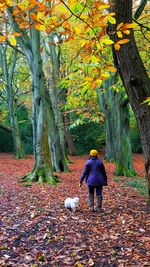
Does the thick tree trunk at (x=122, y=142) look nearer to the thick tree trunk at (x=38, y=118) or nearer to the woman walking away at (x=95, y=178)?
the thick tree trunk at (x=38, y=118)

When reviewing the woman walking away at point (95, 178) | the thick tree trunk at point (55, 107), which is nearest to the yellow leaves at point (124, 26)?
the woman walking away at point (95, 178)

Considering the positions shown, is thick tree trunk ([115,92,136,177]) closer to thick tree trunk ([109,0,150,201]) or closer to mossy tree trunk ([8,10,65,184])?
mossy tree trunk ([8,10,65,184])

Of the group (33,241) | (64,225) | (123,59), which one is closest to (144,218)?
(64,225)

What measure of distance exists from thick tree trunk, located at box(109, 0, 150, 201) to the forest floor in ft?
5.36

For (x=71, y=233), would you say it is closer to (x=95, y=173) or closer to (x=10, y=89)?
(x=95, y=173)

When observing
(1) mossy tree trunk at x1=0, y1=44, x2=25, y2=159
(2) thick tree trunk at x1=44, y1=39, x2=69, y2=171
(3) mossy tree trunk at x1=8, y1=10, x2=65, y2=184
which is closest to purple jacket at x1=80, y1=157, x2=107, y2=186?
(3) mossy tree trunk at x1=8, y1=10, x2=65, y2=184

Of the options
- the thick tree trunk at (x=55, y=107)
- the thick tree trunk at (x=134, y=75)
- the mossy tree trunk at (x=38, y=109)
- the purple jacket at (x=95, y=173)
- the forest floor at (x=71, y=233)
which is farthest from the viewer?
the thick tree trunk at (x=55, y=107)

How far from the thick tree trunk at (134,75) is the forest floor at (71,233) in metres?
1.63

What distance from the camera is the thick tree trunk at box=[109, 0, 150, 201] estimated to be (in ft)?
17.1

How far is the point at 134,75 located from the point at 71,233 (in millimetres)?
3321

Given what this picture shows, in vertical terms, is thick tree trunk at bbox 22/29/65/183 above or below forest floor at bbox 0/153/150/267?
above

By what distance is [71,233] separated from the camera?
521 cm

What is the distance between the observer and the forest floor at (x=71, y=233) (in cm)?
413

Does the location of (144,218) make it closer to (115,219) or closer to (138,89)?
(115,219)
